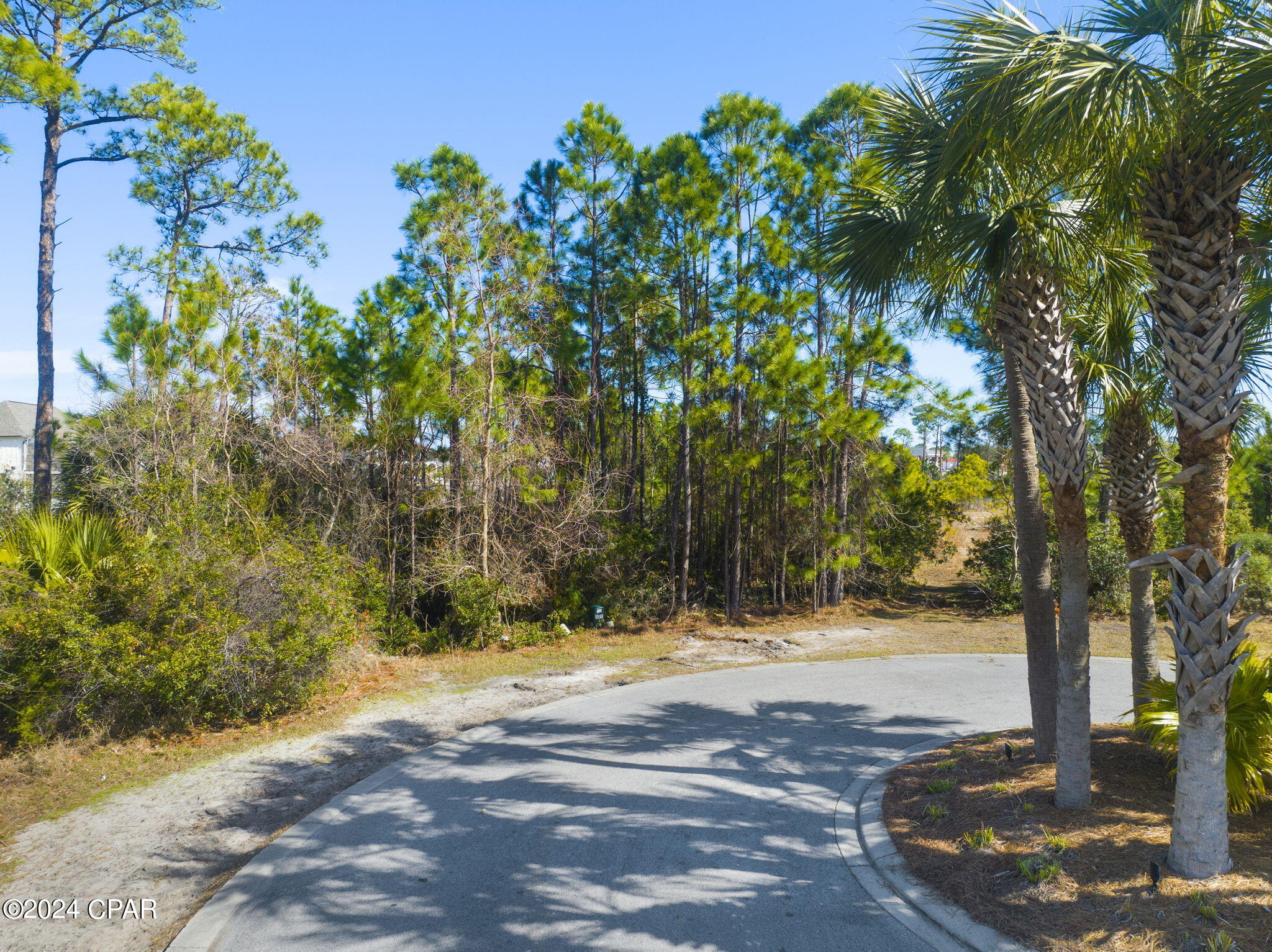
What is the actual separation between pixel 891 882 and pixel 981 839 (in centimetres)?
74

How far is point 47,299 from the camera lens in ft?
41.1

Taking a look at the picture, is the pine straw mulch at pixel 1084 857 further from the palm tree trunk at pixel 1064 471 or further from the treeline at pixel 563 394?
the treeline at pixel 563 394

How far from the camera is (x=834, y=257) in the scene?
6.29 meters

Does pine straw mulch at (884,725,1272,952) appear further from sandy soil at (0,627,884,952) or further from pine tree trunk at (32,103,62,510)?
pine tree trunk at (32,103,62,510)

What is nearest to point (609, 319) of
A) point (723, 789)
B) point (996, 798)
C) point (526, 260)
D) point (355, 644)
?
point (526, 260)

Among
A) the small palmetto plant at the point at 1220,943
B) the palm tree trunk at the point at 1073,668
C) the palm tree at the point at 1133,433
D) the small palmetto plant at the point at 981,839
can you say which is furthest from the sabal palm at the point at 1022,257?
the small palmetto plant at the point at 1220,943

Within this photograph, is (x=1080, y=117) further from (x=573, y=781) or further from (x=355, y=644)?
(x=355, y=644)

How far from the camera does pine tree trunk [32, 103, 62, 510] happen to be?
12258mm

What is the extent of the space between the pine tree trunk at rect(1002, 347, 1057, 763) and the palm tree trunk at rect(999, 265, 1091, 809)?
0.55 m

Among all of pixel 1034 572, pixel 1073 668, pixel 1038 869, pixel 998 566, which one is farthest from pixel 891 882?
pixel 998 566

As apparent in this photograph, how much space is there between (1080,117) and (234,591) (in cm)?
901

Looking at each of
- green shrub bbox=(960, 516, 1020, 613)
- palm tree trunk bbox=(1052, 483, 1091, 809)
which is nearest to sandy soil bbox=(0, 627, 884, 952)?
palm tree trunk bbox=(1052, 483, 1091, 809)

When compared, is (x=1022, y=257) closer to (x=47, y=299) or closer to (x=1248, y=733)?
(x=1248, y=733)

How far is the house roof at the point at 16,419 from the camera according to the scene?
31.1 metres
